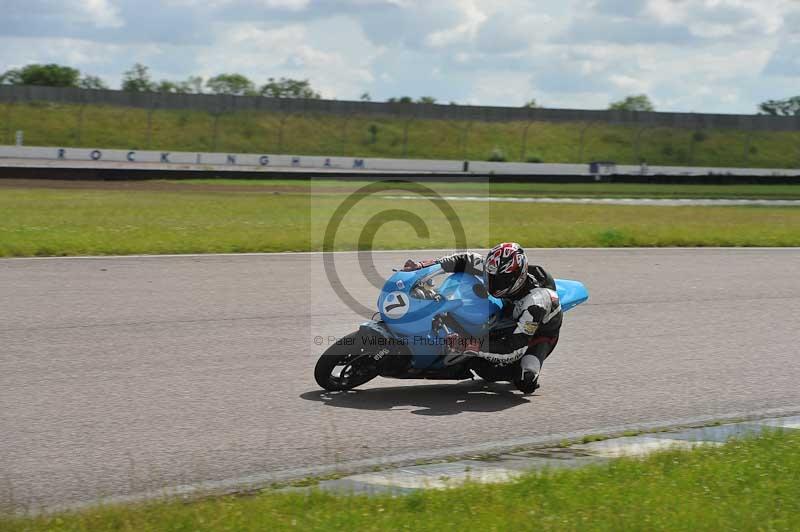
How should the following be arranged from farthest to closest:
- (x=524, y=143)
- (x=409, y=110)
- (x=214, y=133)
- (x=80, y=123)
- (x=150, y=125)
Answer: (x=524, y=143) → (x=409, y=110) → (x=214, y=133) → (x=150, y=125) → (x=80, y=123)

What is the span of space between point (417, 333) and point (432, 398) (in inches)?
31.2

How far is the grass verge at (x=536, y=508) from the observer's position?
15.4 ft

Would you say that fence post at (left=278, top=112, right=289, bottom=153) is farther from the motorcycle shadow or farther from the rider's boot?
the rider's boot

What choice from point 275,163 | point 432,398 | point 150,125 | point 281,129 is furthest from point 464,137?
point 432,398

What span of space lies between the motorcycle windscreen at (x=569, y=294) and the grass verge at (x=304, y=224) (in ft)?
30.9

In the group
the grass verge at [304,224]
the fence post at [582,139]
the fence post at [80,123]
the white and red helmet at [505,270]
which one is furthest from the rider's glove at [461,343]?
the fence post at [582,139]

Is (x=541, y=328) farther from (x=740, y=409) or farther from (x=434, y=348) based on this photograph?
(x=740, y=409)

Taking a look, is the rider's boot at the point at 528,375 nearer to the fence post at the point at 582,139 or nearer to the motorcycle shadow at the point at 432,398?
the motorcycle shadow at the point at 432,398

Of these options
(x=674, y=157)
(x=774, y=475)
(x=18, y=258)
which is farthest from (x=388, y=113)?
(x=774, y=475)

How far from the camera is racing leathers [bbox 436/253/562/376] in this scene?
779 cm

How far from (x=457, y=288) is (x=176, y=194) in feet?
80.1

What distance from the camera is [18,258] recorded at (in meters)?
15.3

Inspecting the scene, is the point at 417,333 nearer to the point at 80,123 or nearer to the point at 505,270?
the point at 505,270

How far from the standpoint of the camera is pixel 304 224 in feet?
75.6
